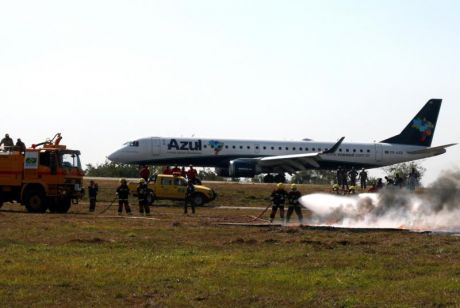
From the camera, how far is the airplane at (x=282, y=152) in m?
62.8

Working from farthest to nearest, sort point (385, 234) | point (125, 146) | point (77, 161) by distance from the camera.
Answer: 1. point (125, 146)
2. point (77, 161)
3. point (385, 234)

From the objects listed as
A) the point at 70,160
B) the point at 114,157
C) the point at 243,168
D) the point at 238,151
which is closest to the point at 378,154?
the point at 238,151

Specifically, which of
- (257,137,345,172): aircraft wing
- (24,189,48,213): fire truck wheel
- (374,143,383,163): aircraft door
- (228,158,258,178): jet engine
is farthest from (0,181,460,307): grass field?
(374,143,383,163): aircraft door

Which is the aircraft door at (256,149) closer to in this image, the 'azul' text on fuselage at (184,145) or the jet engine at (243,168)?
the jet engine at (243,168)

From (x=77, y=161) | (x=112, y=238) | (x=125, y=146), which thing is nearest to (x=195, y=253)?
(x=112, y=238)

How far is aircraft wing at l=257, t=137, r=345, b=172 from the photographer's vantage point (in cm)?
6372

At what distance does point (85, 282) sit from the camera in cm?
1556

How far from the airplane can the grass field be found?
34657 mm

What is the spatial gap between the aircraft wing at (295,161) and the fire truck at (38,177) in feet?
98.0

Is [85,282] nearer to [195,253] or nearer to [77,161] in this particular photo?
[195,253]

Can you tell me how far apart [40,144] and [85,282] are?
69.1ft

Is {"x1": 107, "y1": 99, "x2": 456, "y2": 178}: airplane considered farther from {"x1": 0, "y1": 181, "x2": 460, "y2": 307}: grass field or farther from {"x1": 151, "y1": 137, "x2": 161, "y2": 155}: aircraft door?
{"x1": 0, "y1": 181, "x2": 460, "y2": 307}: grass field

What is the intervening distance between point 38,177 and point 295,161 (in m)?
33.2

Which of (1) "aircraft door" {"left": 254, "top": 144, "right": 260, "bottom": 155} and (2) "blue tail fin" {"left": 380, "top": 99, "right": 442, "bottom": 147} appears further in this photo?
(2) "blue tail fin" {"left": 380, "top": 99, "right": 442, "bottom": 147}
